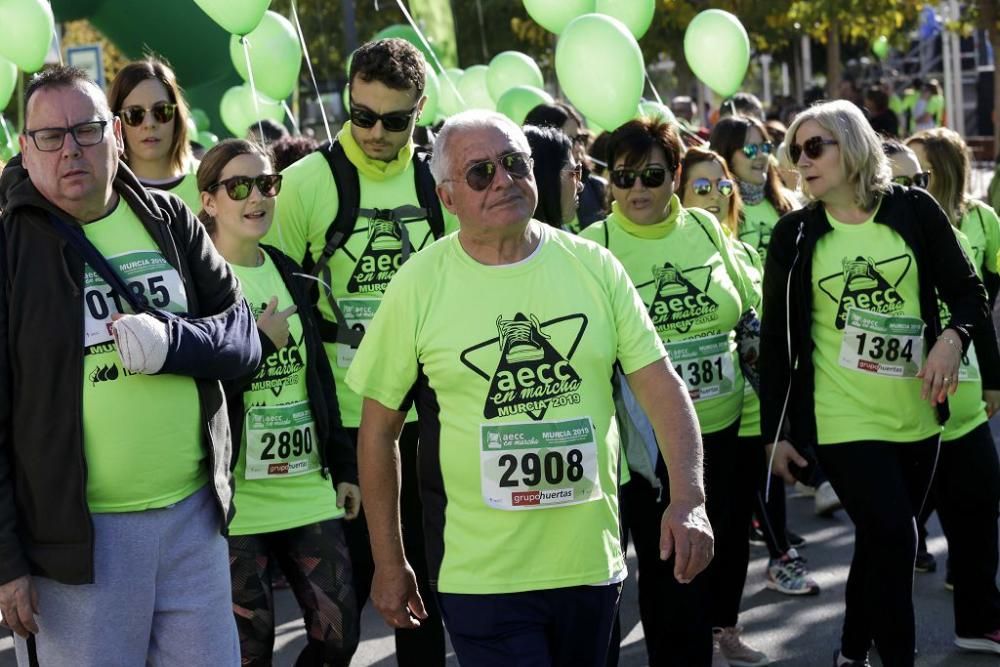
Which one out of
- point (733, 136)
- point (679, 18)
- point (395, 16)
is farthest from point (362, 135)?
point (395, 16)

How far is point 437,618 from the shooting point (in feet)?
16.3

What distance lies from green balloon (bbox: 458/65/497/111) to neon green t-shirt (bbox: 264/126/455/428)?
20.1 ft

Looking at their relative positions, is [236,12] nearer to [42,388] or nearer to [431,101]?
[42,388]

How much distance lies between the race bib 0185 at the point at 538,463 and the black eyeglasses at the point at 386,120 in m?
1.84

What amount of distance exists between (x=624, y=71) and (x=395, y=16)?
24.3 metres

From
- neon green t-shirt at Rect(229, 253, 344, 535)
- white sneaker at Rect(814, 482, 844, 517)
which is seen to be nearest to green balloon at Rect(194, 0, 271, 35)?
neon green t-shirt at Rect(229, 253, 344, 535)

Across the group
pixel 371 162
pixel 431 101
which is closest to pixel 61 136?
pixel 371 162

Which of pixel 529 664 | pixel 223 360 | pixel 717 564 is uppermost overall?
pixel 223 360

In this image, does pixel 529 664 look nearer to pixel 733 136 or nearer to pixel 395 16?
pixel 733 136

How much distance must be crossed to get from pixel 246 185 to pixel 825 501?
4.34 metres

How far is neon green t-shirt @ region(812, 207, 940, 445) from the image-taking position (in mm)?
5023

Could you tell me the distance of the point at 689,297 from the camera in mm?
5215

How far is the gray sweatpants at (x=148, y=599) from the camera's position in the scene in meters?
3.55

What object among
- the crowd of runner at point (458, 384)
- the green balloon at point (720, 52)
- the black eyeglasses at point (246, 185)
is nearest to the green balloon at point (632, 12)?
the green balloon at point (720, 52)
